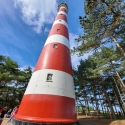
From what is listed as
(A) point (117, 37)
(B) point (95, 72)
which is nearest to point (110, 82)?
(B) point (95, 72)

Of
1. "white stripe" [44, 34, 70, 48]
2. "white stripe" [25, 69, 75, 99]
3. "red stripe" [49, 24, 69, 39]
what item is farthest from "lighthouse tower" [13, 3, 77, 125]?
"red stripe" [49, 24, 69, 39]

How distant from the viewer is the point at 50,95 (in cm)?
718

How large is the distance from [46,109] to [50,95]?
33.2 inches

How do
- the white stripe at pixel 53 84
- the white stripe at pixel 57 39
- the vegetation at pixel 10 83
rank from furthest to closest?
the vegetation at pixel 10 83
the white stripe at pixel 57 39
the white stripe at pixel 53 84

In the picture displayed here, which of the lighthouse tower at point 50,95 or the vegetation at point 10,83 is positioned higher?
the vegetation at point 10,83

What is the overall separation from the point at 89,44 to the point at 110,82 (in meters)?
15.4

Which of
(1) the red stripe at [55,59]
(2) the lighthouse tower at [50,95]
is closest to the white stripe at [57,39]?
(1) the red stripe at [55,59]

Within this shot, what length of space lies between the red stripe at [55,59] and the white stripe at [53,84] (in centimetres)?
42

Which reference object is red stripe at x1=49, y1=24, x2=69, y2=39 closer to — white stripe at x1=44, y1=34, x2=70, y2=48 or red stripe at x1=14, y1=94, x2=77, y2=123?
white stripe at x1=44, y1=34, x2=70, y2=48

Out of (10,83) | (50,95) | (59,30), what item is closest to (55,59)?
(50,95)

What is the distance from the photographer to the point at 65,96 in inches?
298

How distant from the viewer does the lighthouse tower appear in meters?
6.58

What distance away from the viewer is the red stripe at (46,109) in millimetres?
6488

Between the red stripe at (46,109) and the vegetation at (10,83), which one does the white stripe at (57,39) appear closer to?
the red stripe at (46,109)
